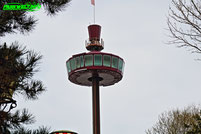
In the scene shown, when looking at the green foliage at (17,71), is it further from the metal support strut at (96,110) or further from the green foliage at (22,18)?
the metal support strut at (96,110)

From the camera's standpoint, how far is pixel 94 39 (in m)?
41.4

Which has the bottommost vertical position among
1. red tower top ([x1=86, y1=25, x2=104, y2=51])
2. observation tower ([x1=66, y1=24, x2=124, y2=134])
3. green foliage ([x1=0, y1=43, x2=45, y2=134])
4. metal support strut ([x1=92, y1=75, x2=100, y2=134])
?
green foliage ([x1=0, y1=43, x2=45, y2=134])

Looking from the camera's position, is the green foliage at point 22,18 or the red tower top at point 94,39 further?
the red tower top at point 94,39

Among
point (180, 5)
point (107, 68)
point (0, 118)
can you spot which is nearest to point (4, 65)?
point (0, 118)

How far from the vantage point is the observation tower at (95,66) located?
39.1m

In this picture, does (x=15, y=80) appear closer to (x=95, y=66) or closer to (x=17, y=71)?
(x=17, y=71)

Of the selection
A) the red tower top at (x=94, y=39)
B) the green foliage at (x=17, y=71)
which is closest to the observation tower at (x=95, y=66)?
the red tower top at (x=94, y=39)

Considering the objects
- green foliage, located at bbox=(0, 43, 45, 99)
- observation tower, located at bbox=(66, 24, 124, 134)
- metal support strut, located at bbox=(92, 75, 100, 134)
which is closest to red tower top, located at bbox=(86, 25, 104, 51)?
observation tower, located at bbox=(66, 24, 124, 134)

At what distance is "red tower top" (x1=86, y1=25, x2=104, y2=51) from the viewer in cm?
4134

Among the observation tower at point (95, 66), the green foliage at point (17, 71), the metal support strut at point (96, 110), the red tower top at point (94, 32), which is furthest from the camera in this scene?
the red tower top at point (94, 32)

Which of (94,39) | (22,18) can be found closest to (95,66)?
(94,39)

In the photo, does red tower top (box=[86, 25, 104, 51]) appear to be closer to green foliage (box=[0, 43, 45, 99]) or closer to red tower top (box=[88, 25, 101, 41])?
red tower top (box=[88, 25, 101, 41])

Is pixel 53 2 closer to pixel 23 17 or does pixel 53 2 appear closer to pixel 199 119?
pixel 23 17

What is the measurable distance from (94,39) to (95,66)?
432cm
